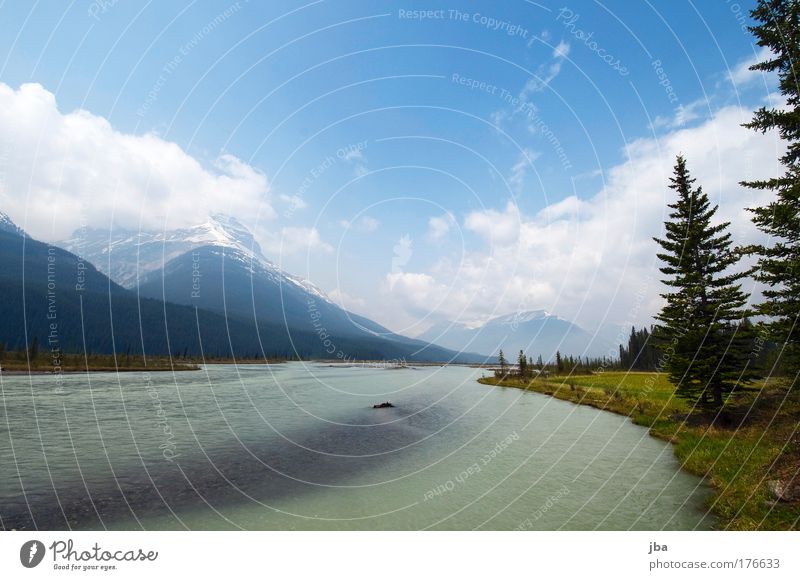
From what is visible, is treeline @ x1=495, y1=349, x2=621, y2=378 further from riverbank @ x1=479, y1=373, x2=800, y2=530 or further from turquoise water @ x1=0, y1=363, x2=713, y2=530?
turquoise water @ x1=0, y1=363, x2=713, y2=530

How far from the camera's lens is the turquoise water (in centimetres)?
1299

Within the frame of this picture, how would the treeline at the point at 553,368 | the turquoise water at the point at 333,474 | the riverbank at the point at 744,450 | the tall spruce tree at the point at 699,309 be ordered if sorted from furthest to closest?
the treeline at the point at 553,368 → the tall spruce tree at the point at 699,309 → the turquoise water at the point at 333,474 → the riverbank at the point at 744,450

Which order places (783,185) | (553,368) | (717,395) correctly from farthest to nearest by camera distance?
(553,368) → (717,395) → (783,185)

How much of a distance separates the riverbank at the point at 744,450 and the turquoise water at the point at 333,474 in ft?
3.61

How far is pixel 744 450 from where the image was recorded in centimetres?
1831

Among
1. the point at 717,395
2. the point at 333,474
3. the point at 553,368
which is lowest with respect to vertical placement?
the point at 553,368

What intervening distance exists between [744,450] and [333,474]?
67.4ft

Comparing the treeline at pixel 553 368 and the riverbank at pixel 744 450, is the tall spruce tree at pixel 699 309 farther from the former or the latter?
the treeline at pixel 553 368

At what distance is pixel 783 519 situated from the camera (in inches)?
446

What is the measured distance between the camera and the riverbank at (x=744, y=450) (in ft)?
39.9

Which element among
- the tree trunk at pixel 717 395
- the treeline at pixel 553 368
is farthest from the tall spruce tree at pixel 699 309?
the treeline at pixel 553 368

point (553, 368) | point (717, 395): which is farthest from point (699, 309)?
point (553, 368)

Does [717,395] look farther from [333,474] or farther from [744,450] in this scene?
[333,474]

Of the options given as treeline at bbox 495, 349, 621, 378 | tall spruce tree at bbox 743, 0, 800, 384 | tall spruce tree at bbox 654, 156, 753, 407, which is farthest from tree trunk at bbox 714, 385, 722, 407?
treeline at bbox 495, 349, 621, 378
